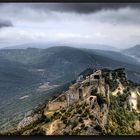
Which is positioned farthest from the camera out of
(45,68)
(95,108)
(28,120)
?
(45,68)

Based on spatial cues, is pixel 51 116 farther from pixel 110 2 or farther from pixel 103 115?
pixel 110 2

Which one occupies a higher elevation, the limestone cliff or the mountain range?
the mountain range

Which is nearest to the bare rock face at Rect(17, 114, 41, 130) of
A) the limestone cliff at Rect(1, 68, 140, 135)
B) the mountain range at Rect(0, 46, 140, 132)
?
the limestone cliff at Rect(1, 68, 140, 135)

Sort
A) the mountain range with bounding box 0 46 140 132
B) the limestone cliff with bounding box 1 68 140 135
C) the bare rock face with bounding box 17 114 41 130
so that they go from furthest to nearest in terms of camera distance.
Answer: the mountain range with bounding box 0 46 140 132 < the bare rock face with bounding box 17 114 41 130 < the limestone cliff with bounding box 1 68 140 135

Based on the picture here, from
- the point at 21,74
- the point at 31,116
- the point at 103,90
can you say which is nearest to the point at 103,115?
the point at 103,90

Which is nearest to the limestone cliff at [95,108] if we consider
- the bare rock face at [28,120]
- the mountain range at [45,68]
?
the bare rock face at [28,120]

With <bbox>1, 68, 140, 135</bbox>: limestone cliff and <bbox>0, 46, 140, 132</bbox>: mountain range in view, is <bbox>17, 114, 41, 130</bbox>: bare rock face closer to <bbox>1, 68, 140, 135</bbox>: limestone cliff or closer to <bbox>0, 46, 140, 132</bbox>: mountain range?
<bbox>1, 68, 140, 135</bbox>: limestone cliff

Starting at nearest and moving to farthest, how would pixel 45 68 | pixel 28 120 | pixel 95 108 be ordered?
1. pixel 95 108
2. pixel 28 120
3. pixel 45 68

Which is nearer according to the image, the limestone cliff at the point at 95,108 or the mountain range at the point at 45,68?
the limestone cliff at the point at 95,108

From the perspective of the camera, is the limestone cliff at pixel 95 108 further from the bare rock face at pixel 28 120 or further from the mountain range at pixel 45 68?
the mountain range at pixel 45 68

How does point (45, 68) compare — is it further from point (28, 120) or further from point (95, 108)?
point (95, 108)

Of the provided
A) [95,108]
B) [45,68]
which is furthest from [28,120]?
[95,108]
